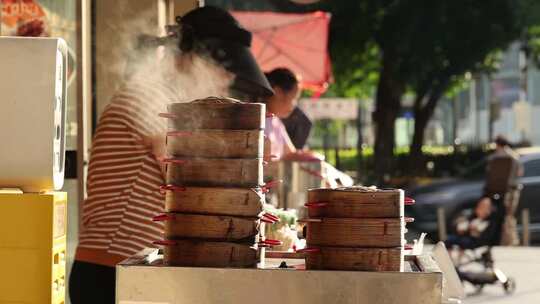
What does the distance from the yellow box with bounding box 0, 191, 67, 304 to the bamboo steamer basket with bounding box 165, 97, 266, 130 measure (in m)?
0.42

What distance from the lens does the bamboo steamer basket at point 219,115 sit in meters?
3.05

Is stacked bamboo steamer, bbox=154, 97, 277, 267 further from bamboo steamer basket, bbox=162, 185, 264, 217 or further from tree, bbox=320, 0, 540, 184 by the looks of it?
tree, bbox=320, 0, 540, 184


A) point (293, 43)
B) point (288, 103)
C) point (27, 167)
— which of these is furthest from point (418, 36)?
point (27, 167)

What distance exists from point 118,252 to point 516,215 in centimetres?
1730

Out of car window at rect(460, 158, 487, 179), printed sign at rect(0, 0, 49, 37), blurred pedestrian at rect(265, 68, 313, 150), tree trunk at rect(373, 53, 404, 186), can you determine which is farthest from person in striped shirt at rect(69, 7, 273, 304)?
tree trunk at rect(373, 53, 404, 186)

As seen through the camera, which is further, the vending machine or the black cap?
the black cap

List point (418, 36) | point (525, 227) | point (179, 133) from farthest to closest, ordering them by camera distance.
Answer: point (418, 36) < point (525, 227) < point (179, 133)

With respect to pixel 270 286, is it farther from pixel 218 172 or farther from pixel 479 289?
pixel 479 289

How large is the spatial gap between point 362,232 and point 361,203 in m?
0.08

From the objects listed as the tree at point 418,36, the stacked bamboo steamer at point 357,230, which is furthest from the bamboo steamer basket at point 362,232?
the tree at point 418,36

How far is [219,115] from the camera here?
10.0 feet

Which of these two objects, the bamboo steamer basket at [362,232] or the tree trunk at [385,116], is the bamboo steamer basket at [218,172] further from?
the tree trunk at [385,116]

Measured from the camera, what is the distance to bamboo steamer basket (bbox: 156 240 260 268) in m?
2.98

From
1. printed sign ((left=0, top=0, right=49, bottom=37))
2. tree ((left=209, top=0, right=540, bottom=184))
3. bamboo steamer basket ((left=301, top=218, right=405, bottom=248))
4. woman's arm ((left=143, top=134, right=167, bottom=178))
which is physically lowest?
bamboo steamer basket ((left=301, top=218, right=405, bottom=248))
